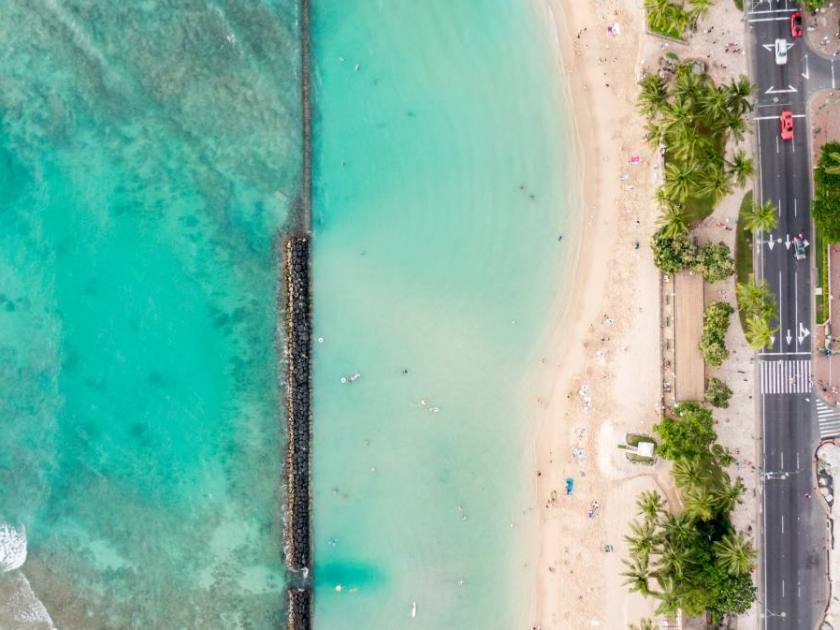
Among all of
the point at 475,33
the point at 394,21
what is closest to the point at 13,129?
the point at 394,21

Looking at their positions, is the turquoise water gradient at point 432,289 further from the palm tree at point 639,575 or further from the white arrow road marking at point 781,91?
the white arrow road marking at point 781,91

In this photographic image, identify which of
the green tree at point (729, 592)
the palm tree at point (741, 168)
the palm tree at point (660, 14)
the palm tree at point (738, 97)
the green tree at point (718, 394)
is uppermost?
the palm tree at point (660, 14)

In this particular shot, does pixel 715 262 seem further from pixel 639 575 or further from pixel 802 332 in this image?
pixel 639 575

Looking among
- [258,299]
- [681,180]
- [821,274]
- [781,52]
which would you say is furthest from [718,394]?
[258,299]

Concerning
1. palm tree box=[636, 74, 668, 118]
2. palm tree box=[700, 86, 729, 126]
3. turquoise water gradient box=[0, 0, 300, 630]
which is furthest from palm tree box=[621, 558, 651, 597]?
palm tree box=[636, 74, 668, 118]

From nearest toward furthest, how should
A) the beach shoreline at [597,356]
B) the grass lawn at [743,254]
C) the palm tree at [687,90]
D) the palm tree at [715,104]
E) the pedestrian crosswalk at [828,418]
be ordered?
the palm tree at [715,104] < the palm tree at [687,90] < the grass lawn at [743,254] < the pedestrian crosswalk at [828,418] < the beach shoreline at [597,356]

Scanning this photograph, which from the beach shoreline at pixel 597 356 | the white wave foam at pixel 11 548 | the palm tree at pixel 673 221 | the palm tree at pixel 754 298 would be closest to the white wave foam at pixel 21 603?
the white wave foam at pixel 11 548
